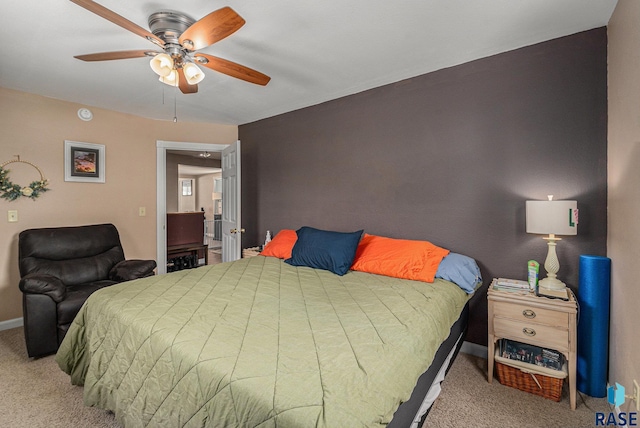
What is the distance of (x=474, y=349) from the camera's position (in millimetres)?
2539

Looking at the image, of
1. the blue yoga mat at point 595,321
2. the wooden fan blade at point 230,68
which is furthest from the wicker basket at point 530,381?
the wooden fan blade at point 230,68

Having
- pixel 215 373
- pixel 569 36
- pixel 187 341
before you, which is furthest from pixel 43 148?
pixel 569 36

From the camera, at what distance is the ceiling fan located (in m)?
1.60

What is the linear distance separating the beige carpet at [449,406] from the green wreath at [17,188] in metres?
1.78

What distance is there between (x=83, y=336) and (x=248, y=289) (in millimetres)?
1087

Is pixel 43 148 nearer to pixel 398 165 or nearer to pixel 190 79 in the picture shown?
pixel 190 79

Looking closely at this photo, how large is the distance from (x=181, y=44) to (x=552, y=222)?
2617 mm

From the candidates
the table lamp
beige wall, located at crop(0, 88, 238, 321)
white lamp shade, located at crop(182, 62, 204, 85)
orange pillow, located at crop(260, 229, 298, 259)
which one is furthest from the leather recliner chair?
the table lamp

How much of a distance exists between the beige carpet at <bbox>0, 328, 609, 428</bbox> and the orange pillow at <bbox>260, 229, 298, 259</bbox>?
5.75ft

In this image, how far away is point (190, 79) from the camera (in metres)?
2.01

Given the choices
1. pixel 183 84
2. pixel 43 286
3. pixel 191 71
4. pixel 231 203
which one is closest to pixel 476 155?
pixel 191 71

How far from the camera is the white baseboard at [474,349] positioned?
249 centimetres

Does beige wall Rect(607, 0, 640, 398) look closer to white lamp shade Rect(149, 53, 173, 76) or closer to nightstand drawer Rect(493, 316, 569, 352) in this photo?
nightstand drawer Rect(493, 316, 569, 352)

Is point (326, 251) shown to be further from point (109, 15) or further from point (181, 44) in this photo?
point (109, 15)
